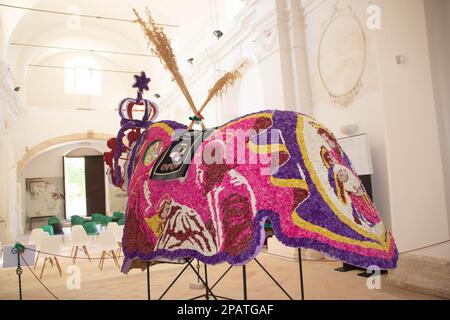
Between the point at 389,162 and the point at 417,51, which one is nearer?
the point at 417,51

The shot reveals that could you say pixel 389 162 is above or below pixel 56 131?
below

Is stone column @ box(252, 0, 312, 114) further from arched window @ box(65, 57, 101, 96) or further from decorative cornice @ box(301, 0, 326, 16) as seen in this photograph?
arched window @ box(65, 57, 101, 96)

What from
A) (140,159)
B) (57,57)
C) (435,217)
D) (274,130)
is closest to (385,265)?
(274,130)

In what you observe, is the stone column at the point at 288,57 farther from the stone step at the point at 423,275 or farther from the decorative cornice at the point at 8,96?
the decorative cornice at the point at 8,96

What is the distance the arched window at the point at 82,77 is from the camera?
17.8 metres

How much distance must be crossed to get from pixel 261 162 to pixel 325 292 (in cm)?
339

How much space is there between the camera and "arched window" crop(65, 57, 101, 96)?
17.8 meters

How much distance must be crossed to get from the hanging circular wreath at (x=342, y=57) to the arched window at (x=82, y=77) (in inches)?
540

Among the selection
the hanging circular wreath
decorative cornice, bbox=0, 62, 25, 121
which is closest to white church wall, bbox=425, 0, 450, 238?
the hanging circular wreath

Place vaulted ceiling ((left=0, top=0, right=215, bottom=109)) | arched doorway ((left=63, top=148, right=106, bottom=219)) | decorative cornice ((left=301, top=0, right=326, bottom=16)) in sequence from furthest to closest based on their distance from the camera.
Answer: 1. arched doorway ((left=63, top=148, right=106, bottom=219))
2. vaulted ceiling ((left=0, top=0, right=215, bottom=109))
3. decorative cornice ((left=301, top=0, right=326, bottom=16))

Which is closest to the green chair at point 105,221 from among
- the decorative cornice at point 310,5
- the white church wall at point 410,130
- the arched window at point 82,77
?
the decorative cornice at point 310,5

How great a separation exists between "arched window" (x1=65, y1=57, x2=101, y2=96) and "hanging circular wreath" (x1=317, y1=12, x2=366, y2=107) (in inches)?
540

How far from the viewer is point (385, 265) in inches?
58.4
